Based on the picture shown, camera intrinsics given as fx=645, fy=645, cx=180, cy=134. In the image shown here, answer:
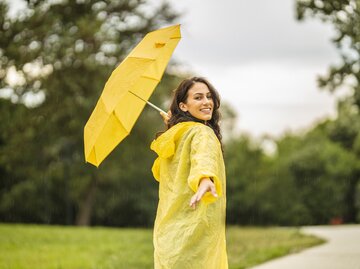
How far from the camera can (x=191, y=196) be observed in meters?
3.63

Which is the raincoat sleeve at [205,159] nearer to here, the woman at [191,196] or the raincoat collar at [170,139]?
the woman at [191,196]

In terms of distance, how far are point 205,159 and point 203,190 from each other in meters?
0.23

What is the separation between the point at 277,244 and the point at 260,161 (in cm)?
2357

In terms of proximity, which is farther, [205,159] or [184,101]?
[184,101]

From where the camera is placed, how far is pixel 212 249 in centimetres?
361

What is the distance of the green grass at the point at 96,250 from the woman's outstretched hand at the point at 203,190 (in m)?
5.24

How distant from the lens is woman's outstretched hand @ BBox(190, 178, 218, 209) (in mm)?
3299

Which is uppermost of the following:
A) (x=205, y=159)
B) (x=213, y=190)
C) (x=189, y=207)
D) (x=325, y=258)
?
(x=205, y=159)

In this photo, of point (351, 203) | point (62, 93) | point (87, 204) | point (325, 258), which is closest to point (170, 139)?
point (325, 258)

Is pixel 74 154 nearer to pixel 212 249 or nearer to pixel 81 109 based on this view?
pixel 81 109

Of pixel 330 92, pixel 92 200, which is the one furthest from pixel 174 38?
pixel 92 200

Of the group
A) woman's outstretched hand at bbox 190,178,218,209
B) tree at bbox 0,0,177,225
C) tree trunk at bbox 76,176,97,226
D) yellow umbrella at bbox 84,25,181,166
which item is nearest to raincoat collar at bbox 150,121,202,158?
woman's outstretched hand at bbox 190,178,218,209

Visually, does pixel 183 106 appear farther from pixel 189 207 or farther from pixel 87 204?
pixel 87 204

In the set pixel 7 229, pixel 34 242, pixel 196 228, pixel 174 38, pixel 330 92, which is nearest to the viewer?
pixel 196 228
